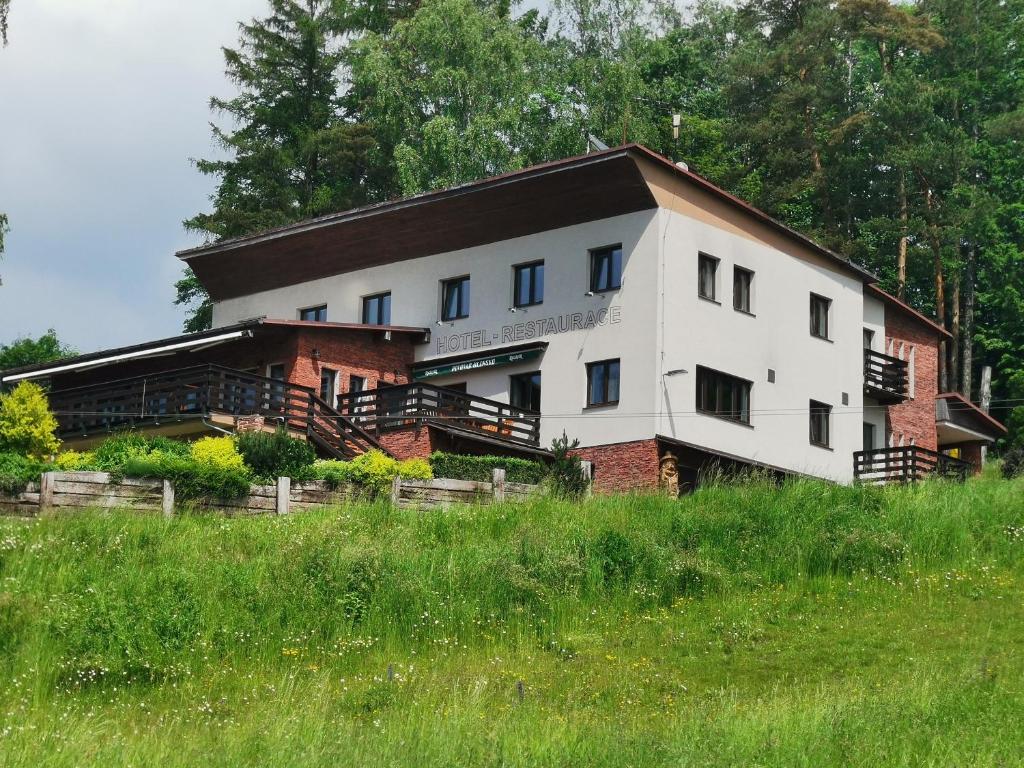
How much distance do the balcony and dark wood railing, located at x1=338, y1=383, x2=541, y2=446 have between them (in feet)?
41.9

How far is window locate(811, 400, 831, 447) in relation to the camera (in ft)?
152

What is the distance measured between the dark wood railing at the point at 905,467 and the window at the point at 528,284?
10.5m

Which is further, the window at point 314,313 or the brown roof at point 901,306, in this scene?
the brown roof at point 901,306

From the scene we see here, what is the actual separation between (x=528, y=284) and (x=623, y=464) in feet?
21.5

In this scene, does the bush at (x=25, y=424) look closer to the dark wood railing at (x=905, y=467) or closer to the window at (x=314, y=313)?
the window at (x=314, y=313)

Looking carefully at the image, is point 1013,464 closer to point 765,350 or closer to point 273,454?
point 765,350

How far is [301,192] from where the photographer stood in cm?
6706

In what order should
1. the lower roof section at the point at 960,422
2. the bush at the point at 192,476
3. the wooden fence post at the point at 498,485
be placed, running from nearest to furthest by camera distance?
the bush at the point at 192,476 → the wooden fence post at the point at 498,485 → the lower roof section at the point at 960,422

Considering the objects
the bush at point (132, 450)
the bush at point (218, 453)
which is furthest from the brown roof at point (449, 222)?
the bush at point (132, 450)

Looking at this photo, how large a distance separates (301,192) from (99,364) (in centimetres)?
2434

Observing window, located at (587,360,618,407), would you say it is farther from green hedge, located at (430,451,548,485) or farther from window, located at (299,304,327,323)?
window, located at (299,304,327,323)

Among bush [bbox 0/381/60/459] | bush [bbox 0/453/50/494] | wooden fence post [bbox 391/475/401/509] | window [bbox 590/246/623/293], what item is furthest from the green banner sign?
bush [bbox 0/453/50/494]

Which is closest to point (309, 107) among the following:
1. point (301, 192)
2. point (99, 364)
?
point (301, 192)

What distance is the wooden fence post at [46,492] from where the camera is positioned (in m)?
29.1
